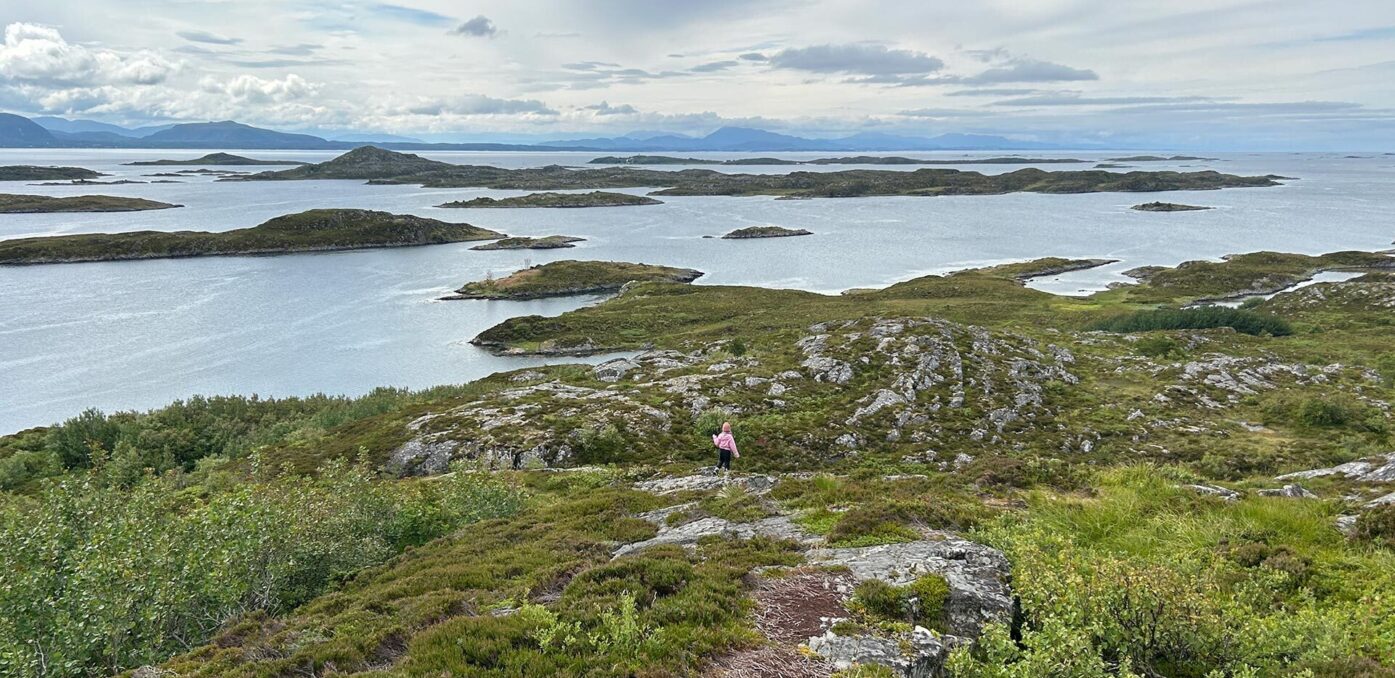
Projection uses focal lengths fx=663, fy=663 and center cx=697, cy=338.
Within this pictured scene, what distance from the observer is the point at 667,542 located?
1619 centimetres

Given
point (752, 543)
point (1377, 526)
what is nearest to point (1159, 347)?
point (1377, 526)

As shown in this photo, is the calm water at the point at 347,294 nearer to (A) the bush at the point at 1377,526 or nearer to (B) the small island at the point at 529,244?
(B) the small island at the point at 529,244

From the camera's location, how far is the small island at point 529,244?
16812cm

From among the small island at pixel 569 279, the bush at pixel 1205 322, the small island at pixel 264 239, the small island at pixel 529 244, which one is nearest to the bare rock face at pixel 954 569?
the bush at pixel 1205 322

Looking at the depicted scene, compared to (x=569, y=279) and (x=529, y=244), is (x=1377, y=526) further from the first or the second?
(x=529, y=244)

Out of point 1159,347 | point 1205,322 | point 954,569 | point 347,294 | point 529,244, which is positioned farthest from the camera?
point 529,244

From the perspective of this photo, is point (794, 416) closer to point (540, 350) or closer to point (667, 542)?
point (667, 542)

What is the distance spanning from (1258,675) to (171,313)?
123592 millimetres

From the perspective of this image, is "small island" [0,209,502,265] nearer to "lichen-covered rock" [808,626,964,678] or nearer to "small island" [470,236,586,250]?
"small island" [470,236,586,250]

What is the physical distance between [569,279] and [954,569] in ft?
380

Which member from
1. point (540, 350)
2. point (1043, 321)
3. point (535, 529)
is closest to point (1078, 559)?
point (535, 529)

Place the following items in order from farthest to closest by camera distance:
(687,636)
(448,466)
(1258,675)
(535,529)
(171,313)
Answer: (171,313) → (448,466) → (535,529) → (687,636) → (1258,675)

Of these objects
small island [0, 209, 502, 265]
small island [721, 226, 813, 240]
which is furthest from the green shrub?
small island [0, 209, 502, 265]

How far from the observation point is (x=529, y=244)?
557 feet
